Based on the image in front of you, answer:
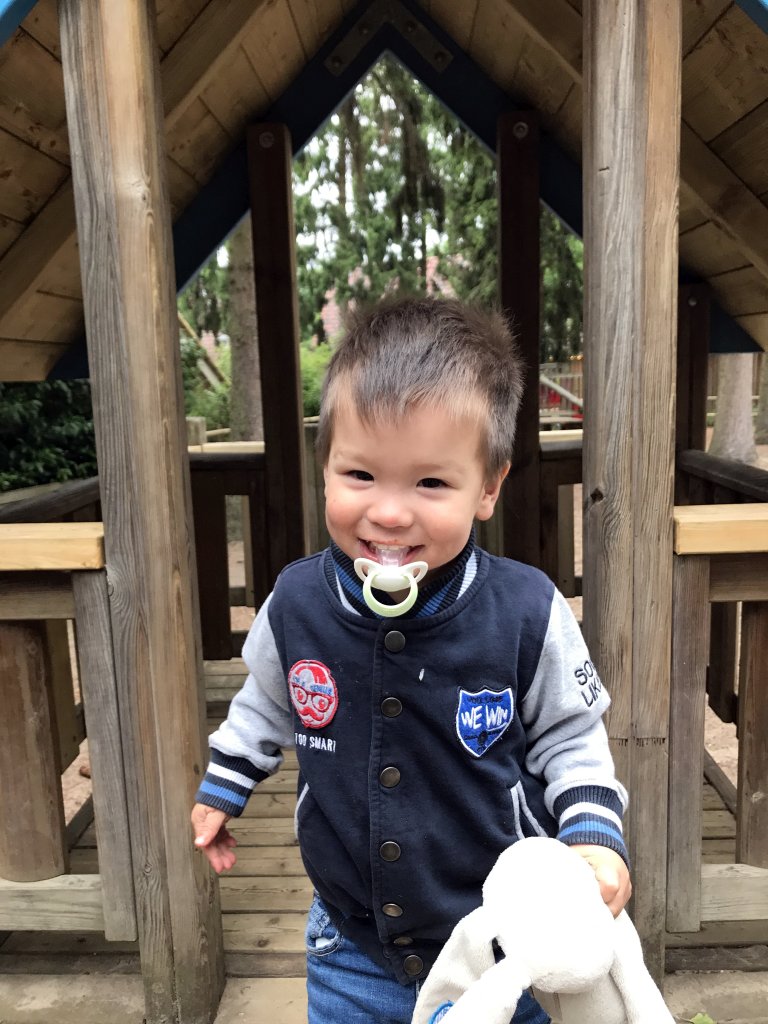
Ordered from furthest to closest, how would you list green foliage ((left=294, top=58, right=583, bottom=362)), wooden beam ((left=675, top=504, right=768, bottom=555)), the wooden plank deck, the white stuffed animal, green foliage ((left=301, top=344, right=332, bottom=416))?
green foliage ((left=301, top=344, right=332, bottom=416)) < green foliage ((left=294, top=58, right=583, bottom=362)) < the wooden plank deck < wooden beam ((left=675, top=504, right=768, bottom=555)) < the white stuffed animal

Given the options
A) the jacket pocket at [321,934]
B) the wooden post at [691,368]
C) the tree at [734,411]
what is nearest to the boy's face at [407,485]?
the jacket pocket at [321,934]

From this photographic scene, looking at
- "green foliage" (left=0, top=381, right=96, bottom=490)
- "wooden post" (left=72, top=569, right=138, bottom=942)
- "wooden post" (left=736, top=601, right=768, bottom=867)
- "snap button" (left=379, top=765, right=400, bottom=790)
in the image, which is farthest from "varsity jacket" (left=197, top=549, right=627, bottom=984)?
"green foliage" (left=0, top=381, right=96, bottom=490)

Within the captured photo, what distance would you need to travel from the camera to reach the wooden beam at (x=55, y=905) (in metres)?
2.16

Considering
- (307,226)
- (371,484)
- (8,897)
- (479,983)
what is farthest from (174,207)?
(307,226)

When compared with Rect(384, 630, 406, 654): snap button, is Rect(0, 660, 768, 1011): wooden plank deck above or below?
below

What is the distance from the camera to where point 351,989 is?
1.42 m

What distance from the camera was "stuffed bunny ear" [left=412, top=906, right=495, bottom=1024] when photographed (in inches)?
40.3

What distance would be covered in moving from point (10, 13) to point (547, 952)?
1.85 meters

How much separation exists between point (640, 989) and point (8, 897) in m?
1.80

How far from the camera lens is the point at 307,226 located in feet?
33.2

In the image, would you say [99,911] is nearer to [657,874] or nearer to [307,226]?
[657,874]

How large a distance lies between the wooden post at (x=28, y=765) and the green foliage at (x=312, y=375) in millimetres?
10224

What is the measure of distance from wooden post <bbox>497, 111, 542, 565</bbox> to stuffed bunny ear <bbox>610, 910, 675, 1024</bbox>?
9.46 feet

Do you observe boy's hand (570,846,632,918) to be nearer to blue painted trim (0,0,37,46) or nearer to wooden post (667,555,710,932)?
wooden post (667,555,710,932)
